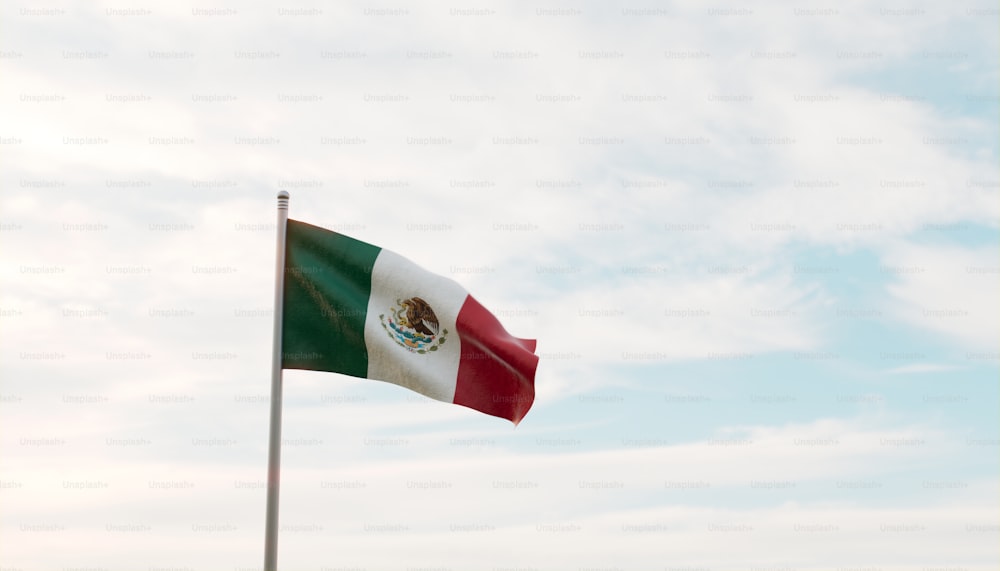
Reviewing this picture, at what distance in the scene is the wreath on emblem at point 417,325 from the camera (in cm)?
1205

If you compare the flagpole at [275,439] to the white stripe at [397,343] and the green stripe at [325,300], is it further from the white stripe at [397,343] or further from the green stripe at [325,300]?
the white stripe at [397,343]

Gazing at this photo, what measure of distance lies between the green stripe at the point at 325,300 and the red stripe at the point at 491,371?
1.20 m

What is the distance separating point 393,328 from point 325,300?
2.75 ft

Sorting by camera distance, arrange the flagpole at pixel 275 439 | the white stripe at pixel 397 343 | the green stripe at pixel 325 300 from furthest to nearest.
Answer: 1. the white stripe at pixel 397 343
2. the green stripe at pixel 325 300
3. the flagpole at pixel 275 439

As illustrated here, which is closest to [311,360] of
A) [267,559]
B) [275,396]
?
[275,396]

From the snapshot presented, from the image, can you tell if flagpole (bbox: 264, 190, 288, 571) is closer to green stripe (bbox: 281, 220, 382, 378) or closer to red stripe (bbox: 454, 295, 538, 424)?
green stripe (bbox: 281, 220, 382, 378)

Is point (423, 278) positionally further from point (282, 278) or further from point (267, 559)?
point (267, 559)

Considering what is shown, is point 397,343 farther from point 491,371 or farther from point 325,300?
point 491,371


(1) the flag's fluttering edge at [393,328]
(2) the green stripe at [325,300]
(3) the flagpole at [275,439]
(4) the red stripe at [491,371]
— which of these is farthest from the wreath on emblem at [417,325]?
(3) the flagpole at [275,439]

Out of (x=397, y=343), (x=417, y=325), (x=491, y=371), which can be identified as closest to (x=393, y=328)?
(x=397, y=343)

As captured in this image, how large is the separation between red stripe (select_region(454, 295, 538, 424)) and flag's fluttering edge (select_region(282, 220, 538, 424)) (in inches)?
0.5

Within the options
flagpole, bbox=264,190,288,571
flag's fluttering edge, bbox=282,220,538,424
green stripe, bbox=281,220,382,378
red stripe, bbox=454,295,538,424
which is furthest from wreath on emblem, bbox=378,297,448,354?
flagpole, bbox=264,190,288,571

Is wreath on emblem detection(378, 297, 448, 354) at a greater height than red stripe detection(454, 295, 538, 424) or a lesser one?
greater

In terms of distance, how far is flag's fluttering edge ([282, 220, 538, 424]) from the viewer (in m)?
11.8
